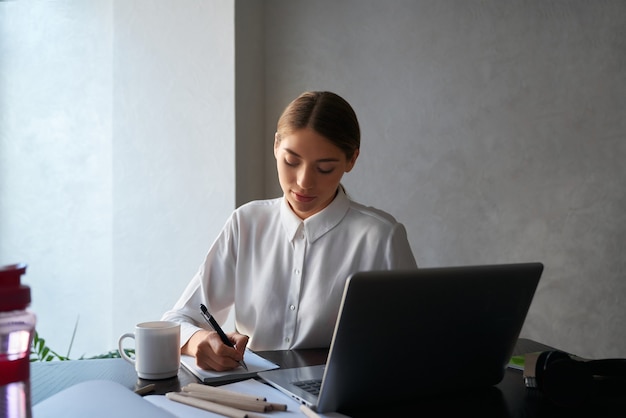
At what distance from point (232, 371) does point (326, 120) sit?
26.8 inches

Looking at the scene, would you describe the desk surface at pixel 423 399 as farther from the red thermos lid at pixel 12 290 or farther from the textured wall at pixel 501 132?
the textured wall at pixel 501 132

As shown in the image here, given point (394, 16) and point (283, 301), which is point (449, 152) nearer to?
point (394, 16)

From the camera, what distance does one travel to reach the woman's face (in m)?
1.60

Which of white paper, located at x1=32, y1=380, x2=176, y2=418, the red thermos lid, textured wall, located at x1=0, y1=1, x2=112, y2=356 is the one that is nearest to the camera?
the red thermos lid

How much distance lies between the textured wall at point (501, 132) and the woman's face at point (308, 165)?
1.18 metres

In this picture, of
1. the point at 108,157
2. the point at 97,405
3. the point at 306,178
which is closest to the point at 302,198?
the point at 306,178

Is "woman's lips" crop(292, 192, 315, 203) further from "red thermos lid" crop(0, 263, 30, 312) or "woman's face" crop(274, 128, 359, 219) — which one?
"red thermos lid" crop(0, 263, 30, 312)

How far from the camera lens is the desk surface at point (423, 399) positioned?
40.9 inches

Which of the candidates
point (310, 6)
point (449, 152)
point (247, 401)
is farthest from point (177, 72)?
point (247, 401)

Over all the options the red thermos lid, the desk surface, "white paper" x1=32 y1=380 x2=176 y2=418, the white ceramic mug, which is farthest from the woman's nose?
the red thermos lid

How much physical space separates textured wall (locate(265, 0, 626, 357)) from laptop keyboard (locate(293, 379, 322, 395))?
1.68 m

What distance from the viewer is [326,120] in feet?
5.29

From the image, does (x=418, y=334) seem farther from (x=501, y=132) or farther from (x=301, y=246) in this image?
(x=501, y=132)

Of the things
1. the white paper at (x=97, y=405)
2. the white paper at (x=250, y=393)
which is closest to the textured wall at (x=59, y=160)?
the white paper at (x=250, y=393)
